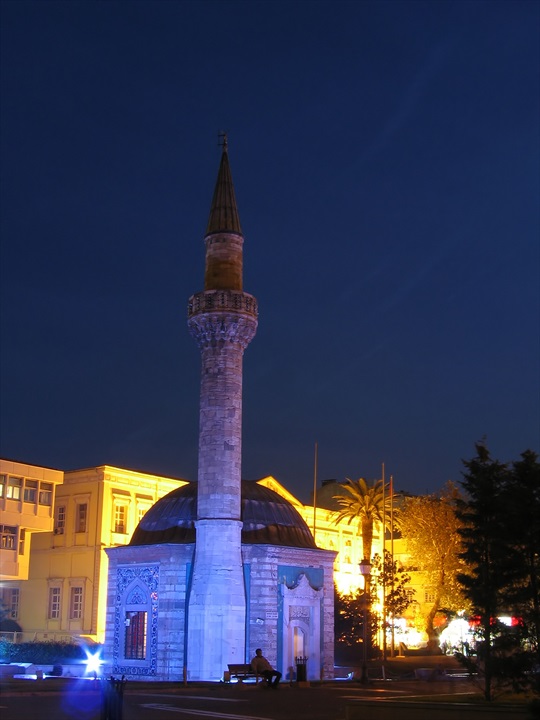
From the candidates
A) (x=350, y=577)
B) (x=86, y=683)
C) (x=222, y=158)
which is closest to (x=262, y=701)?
(x=86, y=683)

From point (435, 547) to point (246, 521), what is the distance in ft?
79.5

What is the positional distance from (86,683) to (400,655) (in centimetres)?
3516

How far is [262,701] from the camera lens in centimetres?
2428

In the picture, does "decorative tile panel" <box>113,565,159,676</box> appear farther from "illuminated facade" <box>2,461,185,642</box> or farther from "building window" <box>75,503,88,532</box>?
"building window" <box>75,503,88,532</box>

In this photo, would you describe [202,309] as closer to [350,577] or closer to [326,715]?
[326,715]

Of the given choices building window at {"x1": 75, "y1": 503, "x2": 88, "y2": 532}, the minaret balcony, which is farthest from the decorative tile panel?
building window at {"x1": 75, "y1": 503, "x2": 88, "y2": 532}

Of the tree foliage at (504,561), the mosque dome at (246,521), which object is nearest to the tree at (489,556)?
the tree foliage at (504,561)

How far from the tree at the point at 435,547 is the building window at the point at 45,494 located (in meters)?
23.0

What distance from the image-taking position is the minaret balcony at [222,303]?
3812 centimetres

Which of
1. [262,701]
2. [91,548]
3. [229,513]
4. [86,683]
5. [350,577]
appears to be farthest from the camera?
[350,577]

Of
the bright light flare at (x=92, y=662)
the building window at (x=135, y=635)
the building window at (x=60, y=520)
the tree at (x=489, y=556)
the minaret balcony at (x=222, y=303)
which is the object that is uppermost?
the minaret balcony at (x=222, y=303)

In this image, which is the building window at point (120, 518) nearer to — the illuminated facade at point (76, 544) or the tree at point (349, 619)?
the illuminated facade at point (76, 544)

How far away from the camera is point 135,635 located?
38406 millimetres

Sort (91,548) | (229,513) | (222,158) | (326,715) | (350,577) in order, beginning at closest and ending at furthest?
(326,715), (229,513), (222,158), (91,548), (350,577)
